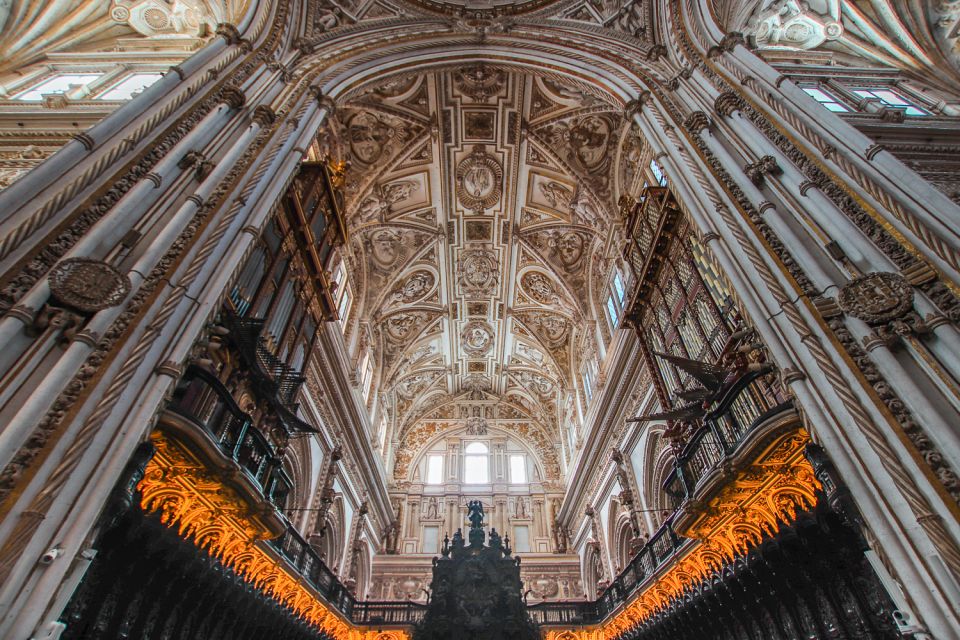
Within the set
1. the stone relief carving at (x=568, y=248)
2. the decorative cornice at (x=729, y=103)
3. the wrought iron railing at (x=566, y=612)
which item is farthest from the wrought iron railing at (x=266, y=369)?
the stone relief carving at (x=568, y=248)

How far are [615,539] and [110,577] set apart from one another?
1291 centimetres

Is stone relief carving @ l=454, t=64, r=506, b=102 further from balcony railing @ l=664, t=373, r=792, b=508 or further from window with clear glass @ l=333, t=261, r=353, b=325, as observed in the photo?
balcony railing @ l=664, t=373, r=792, b=508

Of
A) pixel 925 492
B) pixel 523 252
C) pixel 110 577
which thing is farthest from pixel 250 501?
pixel 523 252

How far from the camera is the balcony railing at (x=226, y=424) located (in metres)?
5.22

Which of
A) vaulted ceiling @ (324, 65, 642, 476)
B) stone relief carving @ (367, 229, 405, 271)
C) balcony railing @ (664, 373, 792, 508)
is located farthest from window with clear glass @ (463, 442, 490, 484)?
balcony railing @ (664, 373, 792, 508)

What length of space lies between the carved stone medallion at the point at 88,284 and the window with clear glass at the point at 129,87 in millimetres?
6465

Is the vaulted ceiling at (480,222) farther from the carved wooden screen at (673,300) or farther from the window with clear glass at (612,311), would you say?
the carved wooden screen at (673,300)

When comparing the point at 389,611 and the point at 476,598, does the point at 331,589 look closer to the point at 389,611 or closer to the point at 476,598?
the point at 389,611

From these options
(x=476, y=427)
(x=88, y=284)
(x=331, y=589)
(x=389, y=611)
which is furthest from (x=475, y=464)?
(x=88, y=284)

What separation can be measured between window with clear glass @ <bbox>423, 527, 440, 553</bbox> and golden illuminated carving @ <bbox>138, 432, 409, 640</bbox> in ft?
44.3

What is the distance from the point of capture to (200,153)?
21.9 ft

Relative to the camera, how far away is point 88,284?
4516 millimetres

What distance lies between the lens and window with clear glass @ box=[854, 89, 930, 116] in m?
9.52

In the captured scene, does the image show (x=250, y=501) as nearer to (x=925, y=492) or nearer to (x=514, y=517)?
(x=925, y=492)
